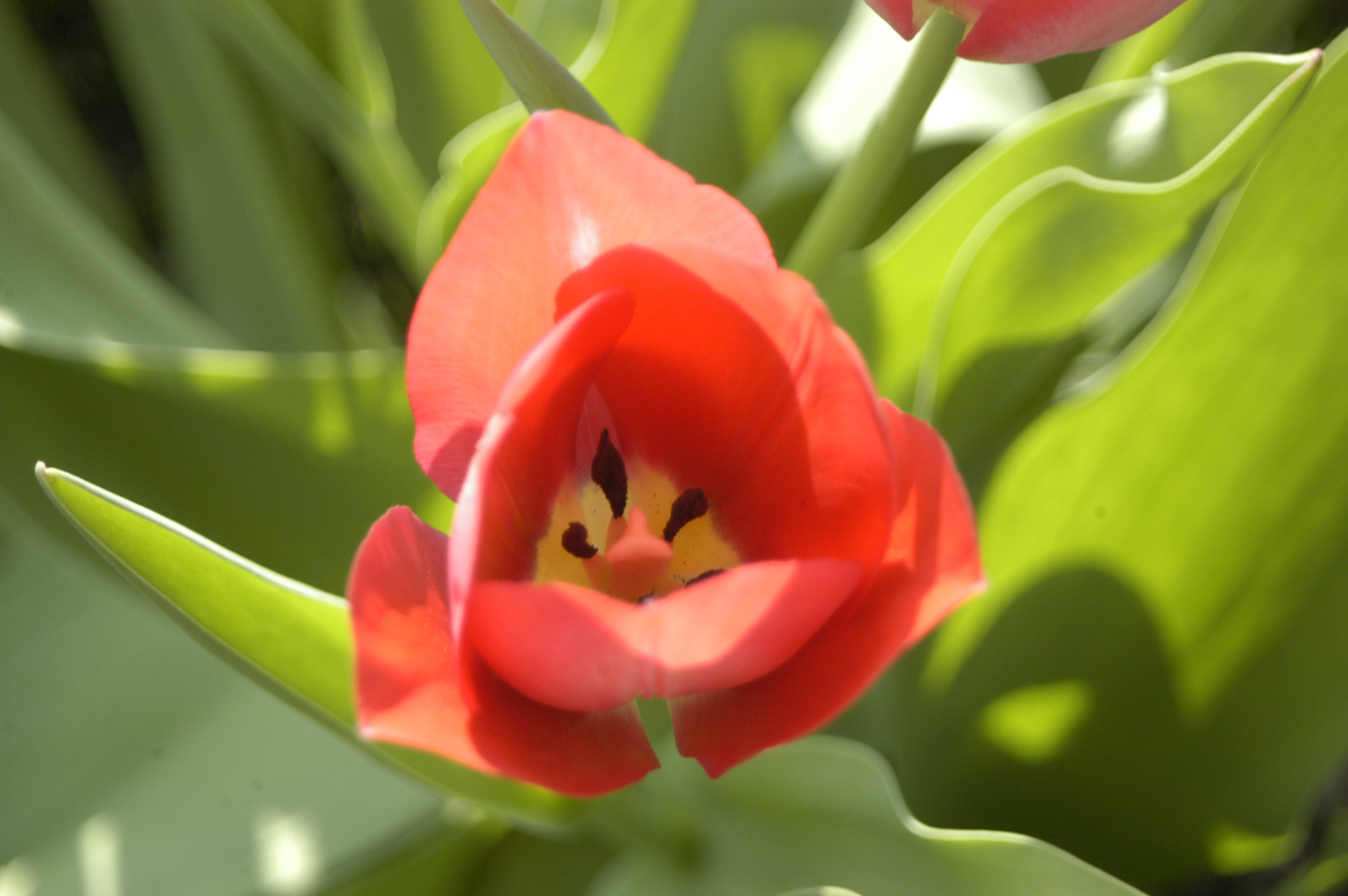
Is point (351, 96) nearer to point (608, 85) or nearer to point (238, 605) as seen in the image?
point (608, 85)

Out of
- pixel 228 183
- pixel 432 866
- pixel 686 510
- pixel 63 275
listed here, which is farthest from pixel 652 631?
pixel 228 183

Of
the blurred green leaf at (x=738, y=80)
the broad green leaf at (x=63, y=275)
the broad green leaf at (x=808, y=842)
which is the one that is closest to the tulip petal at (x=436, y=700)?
the broad green leaf at (x=808, y=842)

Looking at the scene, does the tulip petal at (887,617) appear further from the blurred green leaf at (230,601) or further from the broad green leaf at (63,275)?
the broad green leaf at (63,275)

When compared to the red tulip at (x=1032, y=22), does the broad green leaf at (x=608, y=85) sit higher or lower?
lower

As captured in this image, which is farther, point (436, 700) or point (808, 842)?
point (808, 842)

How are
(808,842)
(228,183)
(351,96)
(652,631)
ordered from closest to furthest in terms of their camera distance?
(652,631), (808,842), (351,96), (228,183)

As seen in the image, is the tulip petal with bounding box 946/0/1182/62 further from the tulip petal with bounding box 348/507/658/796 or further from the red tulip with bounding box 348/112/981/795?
the tulip petal with bounding box 348/507/658/796
